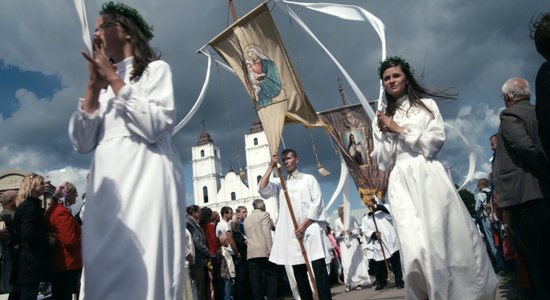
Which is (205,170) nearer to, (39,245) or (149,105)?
(39,245)

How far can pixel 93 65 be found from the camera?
7.67ft

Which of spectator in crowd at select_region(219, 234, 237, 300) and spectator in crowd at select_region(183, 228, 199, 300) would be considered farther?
spectator in crowd at select_region(219, 234, 237, 300)

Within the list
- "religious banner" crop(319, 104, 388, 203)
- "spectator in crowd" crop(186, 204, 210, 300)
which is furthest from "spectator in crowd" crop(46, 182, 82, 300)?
"religious banner" crop(319, 104, 388, 203)

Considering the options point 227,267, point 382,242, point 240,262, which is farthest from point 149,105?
point 382,242

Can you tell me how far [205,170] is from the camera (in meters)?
114

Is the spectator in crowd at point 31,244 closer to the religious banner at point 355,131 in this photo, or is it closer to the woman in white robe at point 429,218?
the woman in white robe at point 429,218

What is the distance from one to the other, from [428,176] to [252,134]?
350 ft

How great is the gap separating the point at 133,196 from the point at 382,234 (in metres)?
10.5

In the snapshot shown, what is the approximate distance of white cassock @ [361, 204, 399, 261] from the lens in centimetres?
1156

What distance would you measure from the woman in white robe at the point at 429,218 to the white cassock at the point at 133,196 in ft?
6.94

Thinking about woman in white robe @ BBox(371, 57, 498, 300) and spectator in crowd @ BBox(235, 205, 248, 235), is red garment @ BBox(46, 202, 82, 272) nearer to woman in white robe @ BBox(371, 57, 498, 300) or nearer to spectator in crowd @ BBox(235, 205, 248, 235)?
woman in white robe @ BBox(371, 57, 498, 300)

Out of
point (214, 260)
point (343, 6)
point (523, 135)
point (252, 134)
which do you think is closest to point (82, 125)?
point (523, 135)

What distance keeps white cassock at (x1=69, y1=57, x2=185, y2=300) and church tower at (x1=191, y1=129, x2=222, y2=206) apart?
10932cm

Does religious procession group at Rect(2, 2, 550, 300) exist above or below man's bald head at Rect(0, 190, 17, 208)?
below
